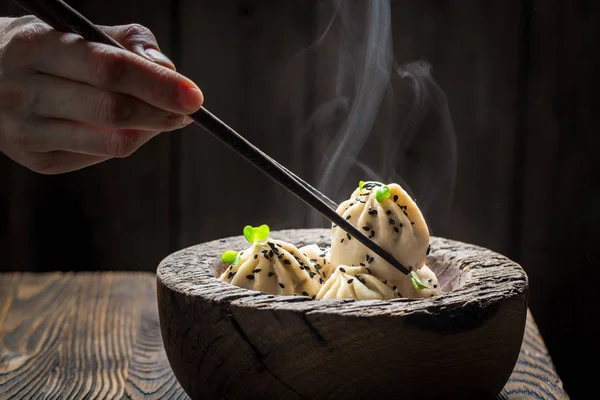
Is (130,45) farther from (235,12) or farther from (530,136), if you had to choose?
(530,136)

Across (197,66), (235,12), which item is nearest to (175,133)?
(197,66)

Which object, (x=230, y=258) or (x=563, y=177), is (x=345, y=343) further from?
(x=563, y=177)

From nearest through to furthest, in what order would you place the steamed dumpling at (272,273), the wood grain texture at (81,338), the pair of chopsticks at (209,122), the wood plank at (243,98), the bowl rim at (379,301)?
the pair of chopsticks at (209,122) → the bowl rim at (379,301) → the steamed dumpling at (272,273) → the wood grain texture at (81,338) → the wood plank at (243,98)

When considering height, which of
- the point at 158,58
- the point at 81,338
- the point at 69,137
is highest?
the point at 158,58

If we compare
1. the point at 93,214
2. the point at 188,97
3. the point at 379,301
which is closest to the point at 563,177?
the point at 379,301

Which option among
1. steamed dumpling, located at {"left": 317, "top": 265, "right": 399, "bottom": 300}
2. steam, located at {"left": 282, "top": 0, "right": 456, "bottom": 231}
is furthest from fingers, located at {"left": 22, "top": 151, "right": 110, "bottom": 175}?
steam, located at {"left": 282, "top": 0, "right": 456, "bottom": 231}

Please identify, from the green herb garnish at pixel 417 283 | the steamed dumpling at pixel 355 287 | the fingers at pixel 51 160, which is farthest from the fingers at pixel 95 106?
the green herb garnish at pixel 417 283

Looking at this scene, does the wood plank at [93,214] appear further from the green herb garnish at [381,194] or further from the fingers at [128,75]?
the fingers at [128,75]
